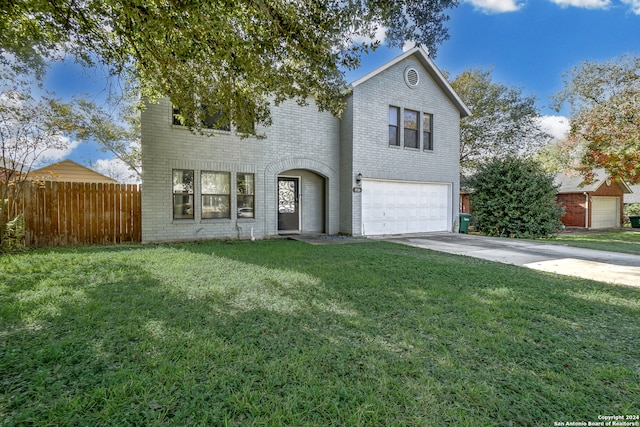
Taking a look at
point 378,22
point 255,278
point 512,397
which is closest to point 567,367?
point 512,397

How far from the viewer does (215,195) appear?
34.8 ft

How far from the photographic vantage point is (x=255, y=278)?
534 cm

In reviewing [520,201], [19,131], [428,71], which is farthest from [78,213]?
[520,201]

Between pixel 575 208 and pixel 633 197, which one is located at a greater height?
pixel 633 197

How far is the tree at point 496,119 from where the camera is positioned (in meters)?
20.2

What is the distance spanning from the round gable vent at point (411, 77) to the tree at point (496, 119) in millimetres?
9717

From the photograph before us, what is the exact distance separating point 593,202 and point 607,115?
864cm

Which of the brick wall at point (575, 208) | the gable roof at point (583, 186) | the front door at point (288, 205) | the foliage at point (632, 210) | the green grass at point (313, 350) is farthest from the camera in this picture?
the foliage at point (632, 210)

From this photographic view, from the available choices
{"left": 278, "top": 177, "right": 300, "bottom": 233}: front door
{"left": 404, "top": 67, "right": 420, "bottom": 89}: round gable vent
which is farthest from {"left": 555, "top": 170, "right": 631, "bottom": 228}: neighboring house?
{"left": 278, "top": 177, "right": 300, "bottom": 233}: front door

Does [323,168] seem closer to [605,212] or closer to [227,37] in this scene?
[227,37]

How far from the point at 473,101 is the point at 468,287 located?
19.9 metres

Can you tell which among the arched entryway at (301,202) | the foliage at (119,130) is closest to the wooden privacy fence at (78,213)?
the arched entryway at (301,202)

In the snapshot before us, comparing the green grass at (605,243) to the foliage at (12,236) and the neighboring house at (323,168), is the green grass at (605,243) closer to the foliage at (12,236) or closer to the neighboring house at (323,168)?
the neighboring house at (323,168)

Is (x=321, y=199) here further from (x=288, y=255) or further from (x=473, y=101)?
(x=473, y=101)
